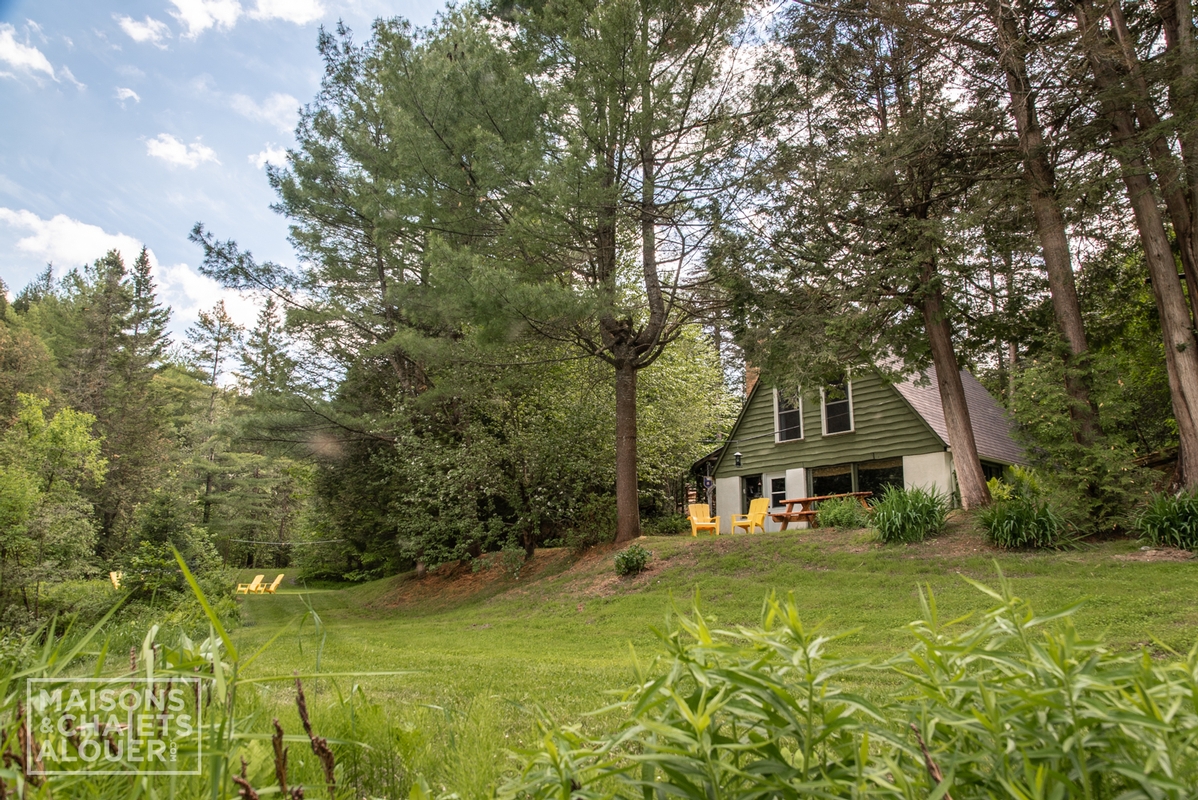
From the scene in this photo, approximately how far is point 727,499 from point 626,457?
7.08 m

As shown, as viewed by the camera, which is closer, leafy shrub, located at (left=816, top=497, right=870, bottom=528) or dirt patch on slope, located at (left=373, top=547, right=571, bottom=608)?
leafy shrub, located at (left=816, top=497, right=870, bottom=528)

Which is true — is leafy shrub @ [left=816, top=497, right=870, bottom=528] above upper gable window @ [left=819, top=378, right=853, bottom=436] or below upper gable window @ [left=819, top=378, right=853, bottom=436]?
below

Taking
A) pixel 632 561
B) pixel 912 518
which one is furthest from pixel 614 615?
pixel 912 518

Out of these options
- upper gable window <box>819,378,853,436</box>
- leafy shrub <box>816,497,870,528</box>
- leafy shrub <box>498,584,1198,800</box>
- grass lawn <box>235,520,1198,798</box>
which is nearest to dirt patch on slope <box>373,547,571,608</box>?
grass lawn <box>235,520,1198,798</box>

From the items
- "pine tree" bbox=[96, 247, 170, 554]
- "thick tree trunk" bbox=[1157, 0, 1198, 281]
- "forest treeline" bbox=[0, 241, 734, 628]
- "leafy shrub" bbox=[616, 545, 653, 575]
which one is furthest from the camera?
"pine tree" bbox=[96, 247, 170, 554]

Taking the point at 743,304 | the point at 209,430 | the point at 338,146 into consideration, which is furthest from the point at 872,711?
the point at 209,430

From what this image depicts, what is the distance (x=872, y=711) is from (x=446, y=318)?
1367cm

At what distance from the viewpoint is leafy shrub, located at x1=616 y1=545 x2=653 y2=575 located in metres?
12.6

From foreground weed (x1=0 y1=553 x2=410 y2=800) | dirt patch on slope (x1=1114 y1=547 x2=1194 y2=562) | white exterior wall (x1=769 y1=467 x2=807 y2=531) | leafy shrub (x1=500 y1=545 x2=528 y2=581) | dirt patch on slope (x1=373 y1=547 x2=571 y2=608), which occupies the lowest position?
dirt patch on slope (x1=373 y1=547 x2=571 y2=608)

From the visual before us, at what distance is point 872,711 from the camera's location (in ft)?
2.78

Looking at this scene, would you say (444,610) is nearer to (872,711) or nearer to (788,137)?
(788,137)

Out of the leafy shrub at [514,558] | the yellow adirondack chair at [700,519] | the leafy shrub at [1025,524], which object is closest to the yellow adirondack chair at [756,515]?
the yellow adirondack chair at [700,519]

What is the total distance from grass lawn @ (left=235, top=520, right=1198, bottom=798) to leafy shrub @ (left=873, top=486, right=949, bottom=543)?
27cm

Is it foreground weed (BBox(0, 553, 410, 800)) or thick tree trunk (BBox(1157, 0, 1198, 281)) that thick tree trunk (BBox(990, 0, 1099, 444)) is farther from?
foreground weed (BBox(0, 553, 410, 800))
